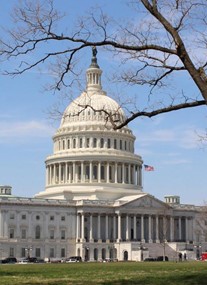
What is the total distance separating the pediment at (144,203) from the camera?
6176 inches

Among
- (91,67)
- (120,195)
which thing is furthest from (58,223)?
(91,67)

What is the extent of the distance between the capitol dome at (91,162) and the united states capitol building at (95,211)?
256 millimetres

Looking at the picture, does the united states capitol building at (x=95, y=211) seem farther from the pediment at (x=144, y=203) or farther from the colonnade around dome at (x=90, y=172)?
the pediment at (x=144, y=203)

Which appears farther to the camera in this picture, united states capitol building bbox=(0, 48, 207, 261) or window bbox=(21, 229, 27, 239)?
united states capitol building bbox=(0, 48, 207, 261)

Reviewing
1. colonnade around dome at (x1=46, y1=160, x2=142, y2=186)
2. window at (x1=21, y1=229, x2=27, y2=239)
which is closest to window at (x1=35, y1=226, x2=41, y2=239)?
window at (x1=21, y1=229, x2=27, y2=239)

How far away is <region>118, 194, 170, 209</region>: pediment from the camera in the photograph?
15688cm

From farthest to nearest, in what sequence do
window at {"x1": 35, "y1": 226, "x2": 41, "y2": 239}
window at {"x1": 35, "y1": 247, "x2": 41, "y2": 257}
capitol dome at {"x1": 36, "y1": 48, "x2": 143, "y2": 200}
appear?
capitol dome at {"x1": 36, "y1": 48, "x2": 143, "y2": 200}, window at {"x1": 35, "y1": 226, "x2": 41, "y2": 239}, window at {"x1": 35, "y1": 247, "x2": 41, "y2": 257}

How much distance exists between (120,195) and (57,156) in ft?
64.3

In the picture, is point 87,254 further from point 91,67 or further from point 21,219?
point 91,67

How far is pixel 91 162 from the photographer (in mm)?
163000

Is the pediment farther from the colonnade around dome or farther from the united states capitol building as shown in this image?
the colonnade around dome

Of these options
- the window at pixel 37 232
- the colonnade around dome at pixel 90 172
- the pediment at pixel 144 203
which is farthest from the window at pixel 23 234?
the pediment at pixel 144 203

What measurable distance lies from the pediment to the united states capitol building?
25cm

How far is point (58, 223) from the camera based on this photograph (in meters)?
153
